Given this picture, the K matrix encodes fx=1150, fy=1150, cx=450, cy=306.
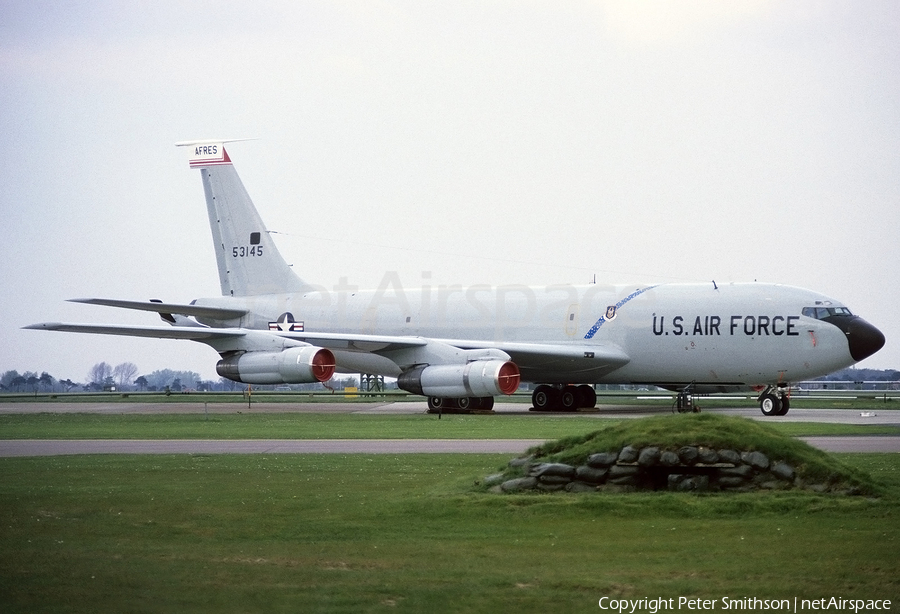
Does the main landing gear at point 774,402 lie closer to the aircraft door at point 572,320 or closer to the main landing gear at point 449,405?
the aircraft door at point 572,320

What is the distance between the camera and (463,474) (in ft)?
57.3

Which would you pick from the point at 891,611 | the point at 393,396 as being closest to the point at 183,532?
the point at 891,611

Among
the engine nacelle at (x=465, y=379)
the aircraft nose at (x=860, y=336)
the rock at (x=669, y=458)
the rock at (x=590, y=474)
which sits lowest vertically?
the rock at (x=590, y=474)

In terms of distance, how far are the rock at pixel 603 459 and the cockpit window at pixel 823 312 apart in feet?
74.1

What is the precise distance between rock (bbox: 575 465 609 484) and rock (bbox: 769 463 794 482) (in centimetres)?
211

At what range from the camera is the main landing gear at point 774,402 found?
3584 cm

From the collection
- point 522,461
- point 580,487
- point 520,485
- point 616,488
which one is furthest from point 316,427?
point 616,488

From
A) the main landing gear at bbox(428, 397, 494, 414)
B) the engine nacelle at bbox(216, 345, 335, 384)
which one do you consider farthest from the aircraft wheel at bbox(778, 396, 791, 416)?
the engine nacelle at bbox(216, 345, 335, 384)

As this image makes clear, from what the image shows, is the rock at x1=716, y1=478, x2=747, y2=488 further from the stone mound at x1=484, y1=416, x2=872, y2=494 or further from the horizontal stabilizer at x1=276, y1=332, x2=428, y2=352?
the horizontal stabilizer at x1=276, y1=332, x2=428, y2=352

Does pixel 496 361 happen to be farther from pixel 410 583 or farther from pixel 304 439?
pixel 410 583

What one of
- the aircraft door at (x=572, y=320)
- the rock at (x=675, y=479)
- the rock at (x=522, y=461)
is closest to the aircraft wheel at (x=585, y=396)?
the aircraft door at (x=572, y=320)

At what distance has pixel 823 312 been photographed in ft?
117

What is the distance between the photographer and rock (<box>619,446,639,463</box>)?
14820 millimetres

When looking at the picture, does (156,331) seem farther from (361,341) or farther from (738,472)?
(738,472)
